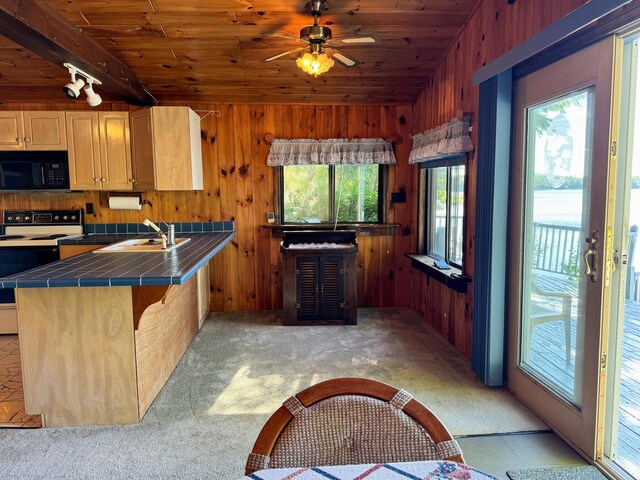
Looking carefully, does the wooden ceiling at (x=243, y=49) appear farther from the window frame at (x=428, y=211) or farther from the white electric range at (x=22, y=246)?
the white electric range at (x=22, y=246)

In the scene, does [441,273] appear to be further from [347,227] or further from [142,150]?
[142,150]

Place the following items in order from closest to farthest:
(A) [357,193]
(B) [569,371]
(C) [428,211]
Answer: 1. (B) [569,371]
2. (C) [428,211]
3. (A) [357,193]

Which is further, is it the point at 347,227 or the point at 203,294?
the point at 347,227

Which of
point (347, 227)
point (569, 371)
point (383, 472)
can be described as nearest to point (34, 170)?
point (347, 227)

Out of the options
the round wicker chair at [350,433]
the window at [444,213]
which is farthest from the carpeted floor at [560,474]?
the window at [444,213]

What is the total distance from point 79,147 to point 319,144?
7.55 feet

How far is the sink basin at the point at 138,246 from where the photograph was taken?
333 centimetres

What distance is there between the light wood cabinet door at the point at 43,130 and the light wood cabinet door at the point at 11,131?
4 cm

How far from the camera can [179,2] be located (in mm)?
3012

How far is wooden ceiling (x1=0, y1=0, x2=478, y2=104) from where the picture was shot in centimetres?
310

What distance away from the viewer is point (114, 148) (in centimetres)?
419

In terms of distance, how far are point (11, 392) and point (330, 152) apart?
334cm

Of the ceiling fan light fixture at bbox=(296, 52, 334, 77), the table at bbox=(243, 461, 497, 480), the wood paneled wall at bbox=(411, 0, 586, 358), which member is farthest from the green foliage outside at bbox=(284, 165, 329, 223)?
the table at bbox=(243, 461, 497, 480)

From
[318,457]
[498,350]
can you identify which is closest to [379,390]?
[318,457]
